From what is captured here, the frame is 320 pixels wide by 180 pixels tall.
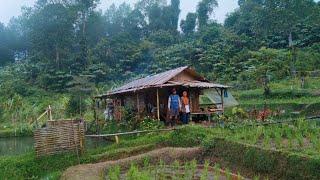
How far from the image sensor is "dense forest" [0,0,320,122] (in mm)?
31391

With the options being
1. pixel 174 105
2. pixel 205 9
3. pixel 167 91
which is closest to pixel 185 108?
pixel 174 105

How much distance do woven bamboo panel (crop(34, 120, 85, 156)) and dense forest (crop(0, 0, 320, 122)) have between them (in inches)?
621

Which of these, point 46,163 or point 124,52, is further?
point 124,52

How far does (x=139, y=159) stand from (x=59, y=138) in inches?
96.9

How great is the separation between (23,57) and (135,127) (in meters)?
47.4

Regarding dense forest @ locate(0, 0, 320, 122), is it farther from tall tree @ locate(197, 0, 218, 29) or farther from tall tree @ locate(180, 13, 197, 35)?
tall tree @ locate(180, 13, 197, 35)

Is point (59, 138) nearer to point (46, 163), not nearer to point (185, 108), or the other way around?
point (46, 163)

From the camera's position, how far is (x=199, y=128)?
43.9 ft

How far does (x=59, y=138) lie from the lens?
12.0 meters

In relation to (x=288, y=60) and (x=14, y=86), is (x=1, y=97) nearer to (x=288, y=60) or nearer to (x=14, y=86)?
(x=14, y=86)

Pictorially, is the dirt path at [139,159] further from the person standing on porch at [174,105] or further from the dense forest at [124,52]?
the dense forest at [124,52]

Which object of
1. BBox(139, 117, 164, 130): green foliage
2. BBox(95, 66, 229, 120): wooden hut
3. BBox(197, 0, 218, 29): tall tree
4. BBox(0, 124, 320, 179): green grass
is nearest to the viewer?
BBox(0, 124, 320, 179): green grass

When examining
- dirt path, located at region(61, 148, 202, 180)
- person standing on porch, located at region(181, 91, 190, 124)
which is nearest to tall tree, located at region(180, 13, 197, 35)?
person standing on porch, located at region(181, 91, 190, 124)

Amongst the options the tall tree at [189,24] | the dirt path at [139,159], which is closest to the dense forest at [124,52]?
the tall tree at [189,24]
